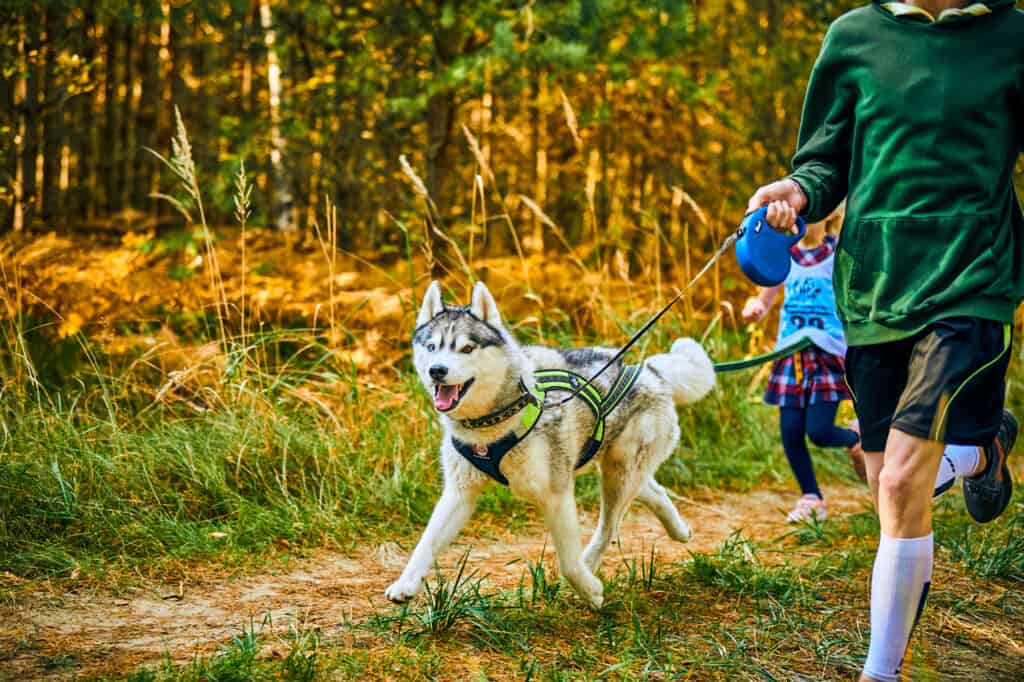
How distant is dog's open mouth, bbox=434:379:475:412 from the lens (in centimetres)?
316

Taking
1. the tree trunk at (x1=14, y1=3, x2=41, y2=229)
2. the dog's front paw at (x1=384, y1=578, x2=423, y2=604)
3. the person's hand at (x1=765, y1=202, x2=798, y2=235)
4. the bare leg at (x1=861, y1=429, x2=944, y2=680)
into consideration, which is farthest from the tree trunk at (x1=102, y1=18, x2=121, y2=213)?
the bare leg at (x1=861, y1=429, x2=944, y2=680)

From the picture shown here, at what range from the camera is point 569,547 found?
3.27 m

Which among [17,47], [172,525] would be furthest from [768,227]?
[17,47]

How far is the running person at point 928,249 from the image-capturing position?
93.4 inches

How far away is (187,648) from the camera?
2938 millimetres

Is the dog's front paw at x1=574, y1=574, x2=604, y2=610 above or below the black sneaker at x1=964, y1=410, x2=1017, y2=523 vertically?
below

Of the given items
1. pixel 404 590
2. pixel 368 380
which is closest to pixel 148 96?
pixel 368 380

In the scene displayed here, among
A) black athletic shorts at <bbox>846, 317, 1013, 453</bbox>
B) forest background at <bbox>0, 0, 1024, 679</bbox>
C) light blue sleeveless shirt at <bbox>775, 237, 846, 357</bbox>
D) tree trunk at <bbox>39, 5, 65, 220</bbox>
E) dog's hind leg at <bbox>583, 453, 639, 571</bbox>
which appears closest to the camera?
black athletic shorts at <bbox>846, 317, 1013, 453</bbox>

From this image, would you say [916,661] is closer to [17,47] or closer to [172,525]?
[172,525]

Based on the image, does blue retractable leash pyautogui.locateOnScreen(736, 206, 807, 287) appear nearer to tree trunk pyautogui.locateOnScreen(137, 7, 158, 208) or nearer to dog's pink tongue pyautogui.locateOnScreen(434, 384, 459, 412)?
dog's pink tongue pyautogui.locateOnScreen(434, 384, 459, 412)

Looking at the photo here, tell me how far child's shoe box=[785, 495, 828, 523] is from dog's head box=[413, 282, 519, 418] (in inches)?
87.5

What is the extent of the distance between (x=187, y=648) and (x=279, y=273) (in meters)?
7.25

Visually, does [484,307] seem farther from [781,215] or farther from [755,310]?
[755,310]

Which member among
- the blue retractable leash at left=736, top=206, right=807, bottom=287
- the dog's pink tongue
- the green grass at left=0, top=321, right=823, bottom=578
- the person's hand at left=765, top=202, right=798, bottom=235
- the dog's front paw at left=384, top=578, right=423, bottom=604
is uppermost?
the person's hand at left=765, top=202, right=798, bottom=235
